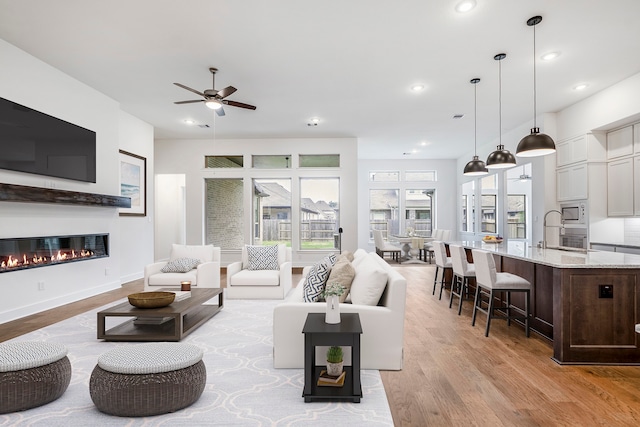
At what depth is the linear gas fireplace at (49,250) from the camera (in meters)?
4.18

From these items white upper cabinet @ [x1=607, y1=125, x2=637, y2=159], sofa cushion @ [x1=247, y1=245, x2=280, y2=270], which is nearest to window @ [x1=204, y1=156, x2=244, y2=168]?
sofa cushion @ [x1=247, y1=245, x2=280, y2=270]

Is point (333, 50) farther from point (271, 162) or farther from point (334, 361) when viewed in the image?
point (271, 162)

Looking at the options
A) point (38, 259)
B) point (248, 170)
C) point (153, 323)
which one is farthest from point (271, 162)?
point (153, 323)

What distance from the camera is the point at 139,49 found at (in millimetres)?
4199

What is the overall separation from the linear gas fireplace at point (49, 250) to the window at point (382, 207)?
26.1 feet

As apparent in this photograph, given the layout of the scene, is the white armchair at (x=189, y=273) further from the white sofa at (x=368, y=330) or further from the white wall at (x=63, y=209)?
the white sofa at (x=368, y=330)

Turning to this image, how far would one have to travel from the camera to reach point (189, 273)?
512 cm

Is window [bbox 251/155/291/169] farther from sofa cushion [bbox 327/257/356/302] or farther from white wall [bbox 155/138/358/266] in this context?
sofa cushion [bbox 327/257/356/302]

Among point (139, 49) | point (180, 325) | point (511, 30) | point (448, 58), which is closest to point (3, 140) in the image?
point (139, 49)

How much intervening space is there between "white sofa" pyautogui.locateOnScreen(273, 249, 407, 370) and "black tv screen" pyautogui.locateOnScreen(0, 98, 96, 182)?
12.2 feet

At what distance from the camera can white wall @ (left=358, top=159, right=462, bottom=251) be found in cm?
1166

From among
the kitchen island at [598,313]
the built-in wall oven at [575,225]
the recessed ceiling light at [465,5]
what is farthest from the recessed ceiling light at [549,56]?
the built-in wall oven at [575,225]

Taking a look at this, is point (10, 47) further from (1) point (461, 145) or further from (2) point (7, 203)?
(1) point (461, 145)

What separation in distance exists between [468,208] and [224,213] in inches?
273
